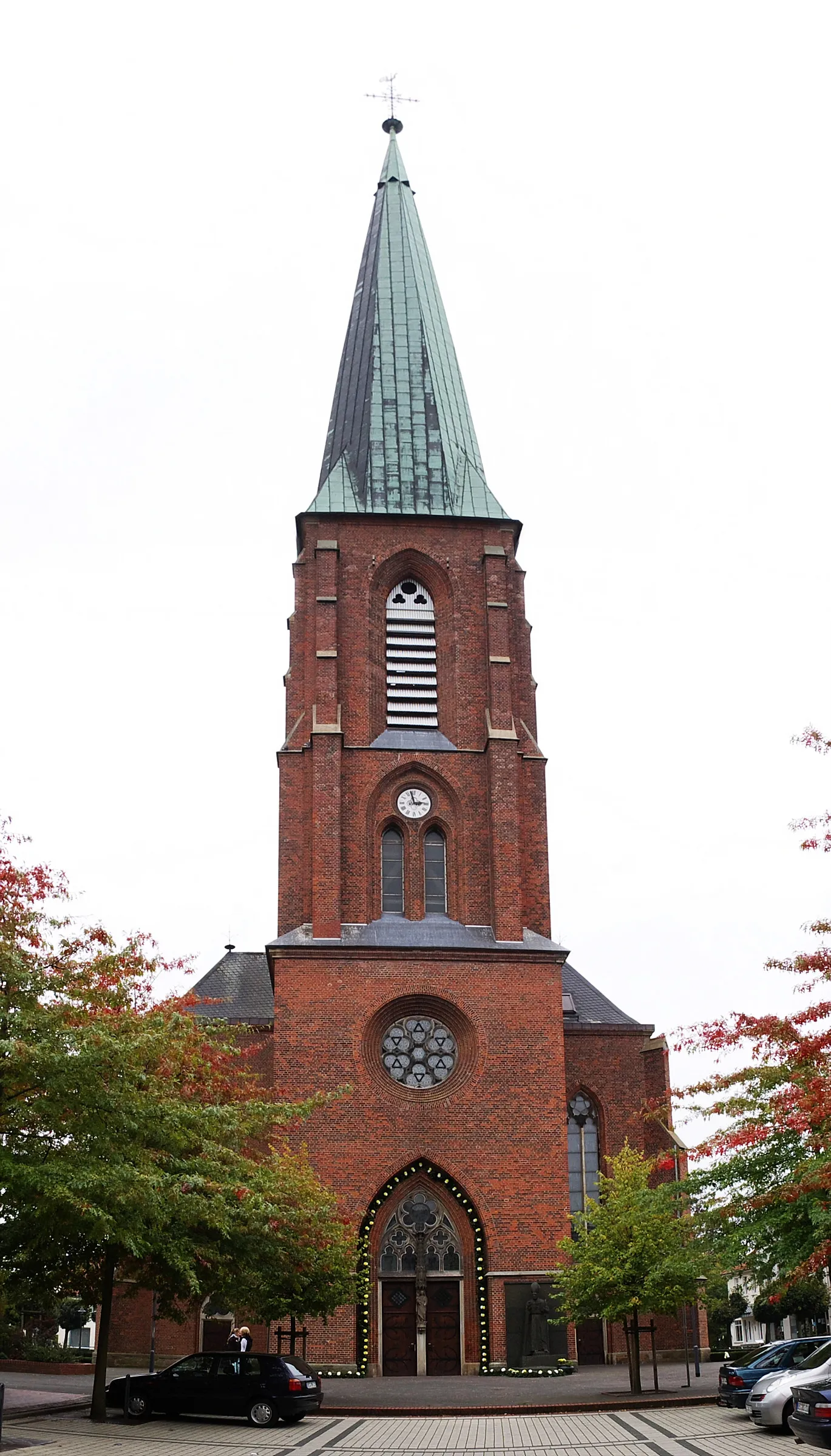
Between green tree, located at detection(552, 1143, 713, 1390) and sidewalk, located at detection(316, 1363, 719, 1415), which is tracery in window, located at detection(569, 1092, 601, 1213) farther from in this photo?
green tree, located at detection(552, 1143, 713, 1390)

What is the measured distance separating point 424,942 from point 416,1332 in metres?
9.06

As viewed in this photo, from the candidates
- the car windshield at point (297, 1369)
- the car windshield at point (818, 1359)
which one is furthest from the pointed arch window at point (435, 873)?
the car windshield at point (818, 1359)

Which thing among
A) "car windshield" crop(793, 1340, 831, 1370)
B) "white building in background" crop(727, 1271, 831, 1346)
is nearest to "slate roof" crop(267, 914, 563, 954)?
"car windshield" crop(793, 1340, 831, 1370)

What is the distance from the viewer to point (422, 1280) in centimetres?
3331

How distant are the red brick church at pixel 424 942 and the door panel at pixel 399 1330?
0.04 metres

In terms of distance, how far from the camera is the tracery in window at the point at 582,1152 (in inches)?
1497

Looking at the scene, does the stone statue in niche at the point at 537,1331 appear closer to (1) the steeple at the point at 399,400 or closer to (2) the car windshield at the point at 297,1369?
(2) the car windshield at the point at 297,1369

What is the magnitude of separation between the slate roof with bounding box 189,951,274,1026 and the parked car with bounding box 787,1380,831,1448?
24929 mm

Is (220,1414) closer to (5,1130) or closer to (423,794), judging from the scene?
(5,1130)

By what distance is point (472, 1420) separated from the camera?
24250mm

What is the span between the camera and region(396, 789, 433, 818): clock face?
38.3 meters

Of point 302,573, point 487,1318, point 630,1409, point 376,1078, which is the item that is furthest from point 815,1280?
point 302,573

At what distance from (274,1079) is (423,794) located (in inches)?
335

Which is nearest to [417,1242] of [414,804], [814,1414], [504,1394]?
[504,1394]
